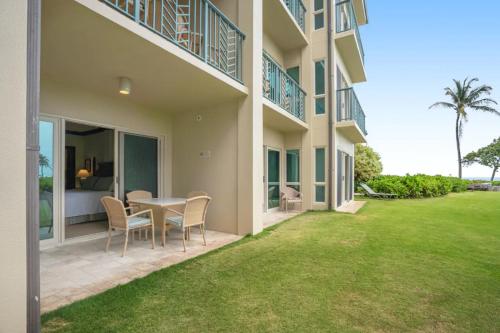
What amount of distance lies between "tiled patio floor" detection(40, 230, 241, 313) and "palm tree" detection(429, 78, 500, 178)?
29273 millimetres

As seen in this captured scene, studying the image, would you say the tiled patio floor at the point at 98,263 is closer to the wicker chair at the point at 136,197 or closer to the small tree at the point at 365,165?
the wicker chair at the point at 136,197

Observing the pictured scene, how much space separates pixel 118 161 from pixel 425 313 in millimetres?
6029

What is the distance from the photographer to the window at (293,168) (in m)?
9.45

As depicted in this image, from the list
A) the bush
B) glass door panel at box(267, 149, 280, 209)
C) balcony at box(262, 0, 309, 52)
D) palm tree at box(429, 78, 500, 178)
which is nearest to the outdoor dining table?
glass door panel at box(267, 149, 280, 209)

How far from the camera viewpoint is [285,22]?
770 centimetres

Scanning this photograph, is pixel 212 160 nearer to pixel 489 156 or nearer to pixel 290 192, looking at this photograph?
pixel 290 192

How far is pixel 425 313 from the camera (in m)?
2.49

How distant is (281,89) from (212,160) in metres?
3.24

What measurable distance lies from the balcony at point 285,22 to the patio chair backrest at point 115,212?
20.5 ft

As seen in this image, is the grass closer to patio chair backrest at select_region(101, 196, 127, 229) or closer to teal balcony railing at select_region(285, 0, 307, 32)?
patio chair backrest at select_region(101, 196, 127, 229)

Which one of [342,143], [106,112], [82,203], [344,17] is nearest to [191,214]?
[106,112]

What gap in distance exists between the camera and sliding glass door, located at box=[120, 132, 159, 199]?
5.88m

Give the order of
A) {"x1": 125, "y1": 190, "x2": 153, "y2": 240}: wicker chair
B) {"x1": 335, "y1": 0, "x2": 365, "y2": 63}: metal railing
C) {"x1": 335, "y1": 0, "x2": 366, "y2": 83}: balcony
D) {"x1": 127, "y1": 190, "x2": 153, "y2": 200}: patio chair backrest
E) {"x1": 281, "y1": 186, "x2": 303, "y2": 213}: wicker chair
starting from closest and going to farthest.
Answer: {"x1": 125, "y1": 190, "x2": 153, "y2": 240}: wicker chair < {"x1": 127, "y1": 190, "x2": 153, "y2": 200}: patio chair backrest < {"x1": 281, "y1": 186, "x2": 303, "y2": 213}: wicker chair < {"x1": 335, "y1": 0, "x2": 366, "y2": 83}: balcony < {"x1": 335, "y1": 0, "x2": 365, "y2": 63}: metal railing
